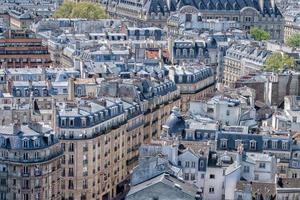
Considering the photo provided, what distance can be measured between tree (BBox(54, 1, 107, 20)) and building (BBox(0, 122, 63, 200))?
102098 millimetres

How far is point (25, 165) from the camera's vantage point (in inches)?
2901

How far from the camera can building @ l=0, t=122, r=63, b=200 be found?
73.8 metres

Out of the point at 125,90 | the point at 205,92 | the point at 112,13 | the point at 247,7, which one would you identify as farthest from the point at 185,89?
the point at 112,13

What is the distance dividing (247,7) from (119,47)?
172 feet

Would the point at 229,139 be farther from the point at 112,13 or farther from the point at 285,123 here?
the point at 112,13

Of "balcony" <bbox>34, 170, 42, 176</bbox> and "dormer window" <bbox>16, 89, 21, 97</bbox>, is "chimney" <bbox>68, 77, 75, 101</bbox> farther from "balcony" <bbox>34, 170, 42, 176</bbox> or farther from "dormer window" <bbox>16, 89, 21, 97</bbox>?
"balcony" <bbox>34, 170, 42, 176</bbox>

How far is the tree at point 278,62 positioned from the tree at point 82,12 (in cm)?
5390

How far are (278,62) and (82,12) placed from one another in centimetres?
6282

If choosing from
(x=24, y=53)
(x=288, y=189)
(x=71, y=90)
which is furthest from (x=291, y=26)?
(x=288, y=189)

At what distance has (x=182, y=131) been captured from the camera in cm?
8181

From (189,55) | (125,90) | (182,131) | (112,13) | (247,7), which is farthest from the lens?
(112,13)

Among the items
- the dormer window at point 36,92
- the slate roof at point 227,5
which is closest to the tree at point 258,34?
the slate roof at point 227,5

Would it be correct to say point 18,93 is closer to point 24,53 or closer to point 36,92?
point 36,92

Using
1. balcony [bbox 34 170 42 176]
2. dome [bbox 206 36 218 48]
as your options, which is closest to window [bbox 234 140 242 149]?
balcony [bbox 34 170 42 176]
